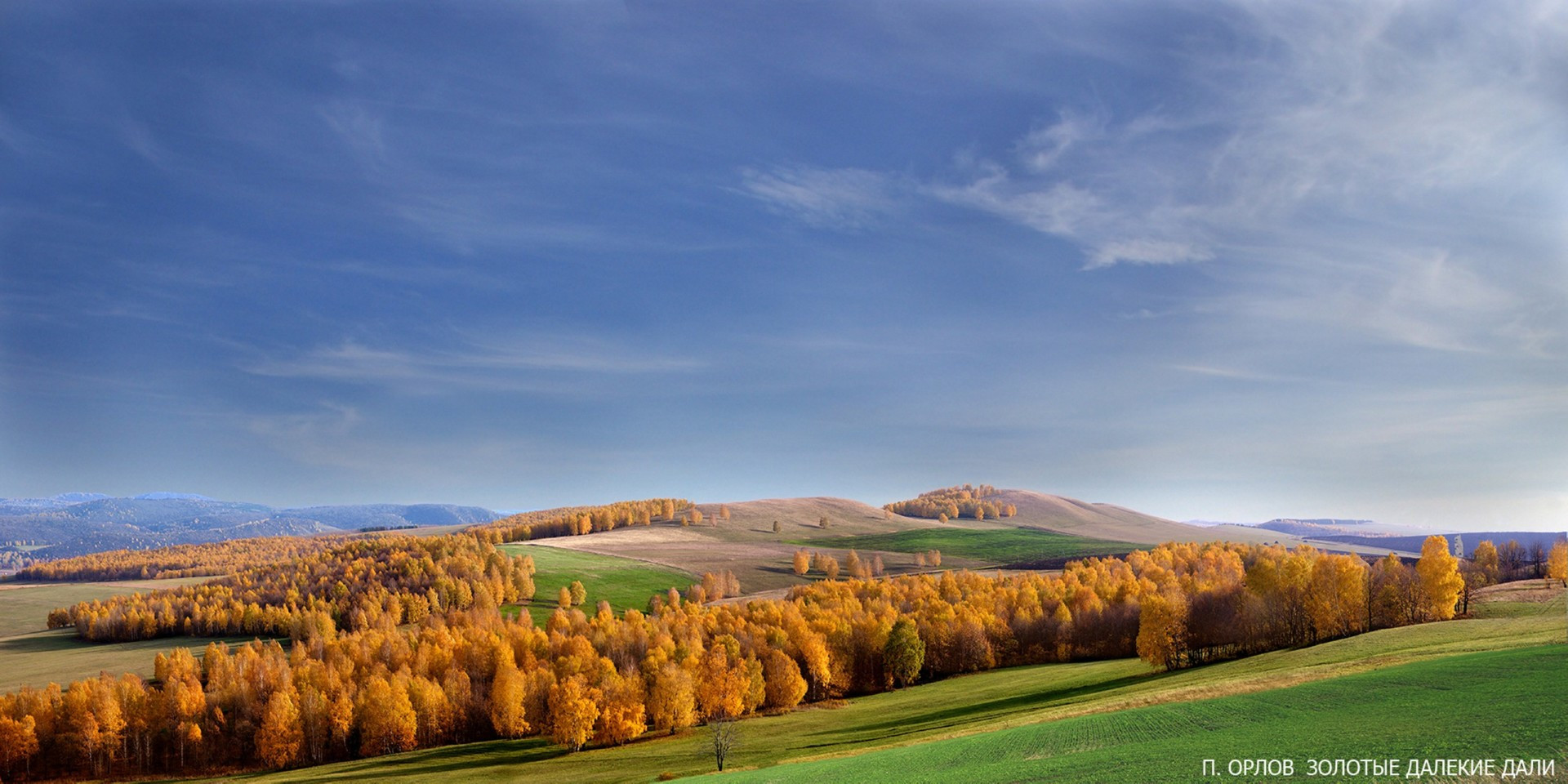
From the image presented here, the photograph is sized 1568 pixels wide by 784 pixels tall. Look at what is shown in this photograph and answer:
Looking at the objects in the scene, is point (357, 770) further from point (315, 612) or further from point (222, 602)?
Answer: point (222, 602)

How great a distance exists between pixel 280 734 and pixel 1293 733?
122680 mm

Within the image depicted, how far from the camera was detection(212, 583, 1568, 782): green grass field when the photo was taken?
53312 mm

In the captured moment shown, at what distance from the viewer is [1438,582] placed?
97625 mm

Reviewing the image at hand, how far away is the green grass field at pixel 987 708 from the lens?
5331cm

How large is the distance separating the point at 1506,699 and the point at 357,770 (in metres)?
108

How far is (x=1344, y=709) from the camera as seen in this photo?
1519 inches

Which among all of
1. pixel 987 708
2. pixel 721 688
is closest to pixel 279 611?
pixel 721 688

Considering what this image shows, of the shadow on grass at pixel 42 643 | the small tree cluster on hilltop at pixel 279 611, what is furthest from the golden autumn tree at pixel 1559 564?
the shadow on grass at pixel 42 643

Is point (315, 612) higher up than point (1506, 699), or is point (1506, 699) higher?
point (1506, 699)

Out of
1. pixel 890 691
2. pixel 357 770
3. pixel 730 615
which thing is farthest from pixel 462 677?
pixel 890 691

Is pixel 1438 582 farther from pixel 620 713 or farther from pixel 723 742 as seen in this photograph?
pixel 620 713

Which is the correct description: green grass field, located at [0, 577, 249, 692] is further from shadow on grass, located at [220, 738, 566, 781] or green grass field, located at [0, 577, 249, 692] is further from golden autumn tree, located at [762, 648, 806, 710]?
golden autumn tree, located at [762, 648, 806, 710]

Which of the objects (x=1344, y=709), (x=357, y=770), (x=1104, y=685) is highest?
(x=1344, y=709)

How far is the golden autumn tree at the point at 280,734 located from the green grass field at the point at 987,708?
257 inches
